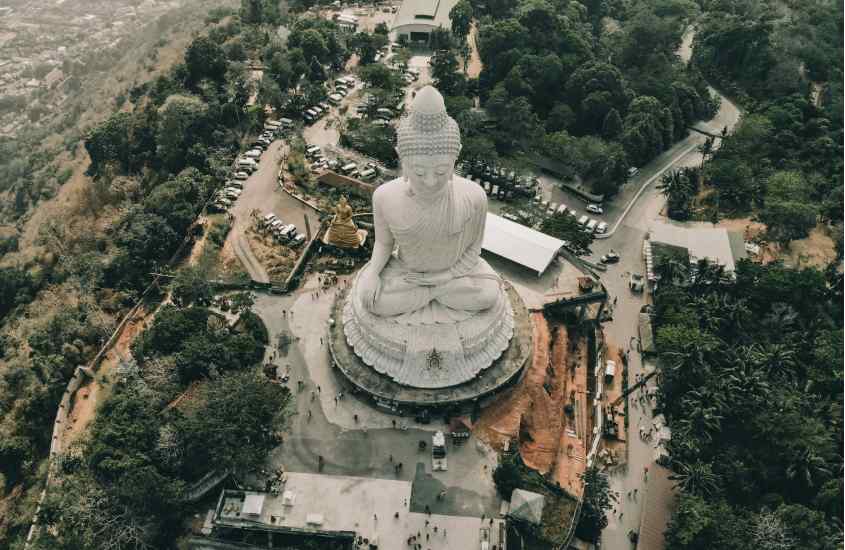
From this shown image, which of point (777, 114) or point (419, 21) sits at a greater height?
point (419, 21)

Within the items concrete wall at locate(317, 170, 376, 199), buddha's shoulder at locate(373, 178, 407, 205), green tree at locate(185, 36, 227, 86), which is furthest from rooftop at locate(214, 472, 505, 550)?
green tree at locate(185, 36, 227, 86)

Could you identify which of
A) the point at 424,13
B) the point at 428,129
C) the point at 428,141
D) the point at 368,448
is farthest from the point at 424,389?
the point at 424,13

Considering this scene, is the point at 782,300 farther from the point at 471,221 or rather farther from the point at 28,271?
the point at 28,271

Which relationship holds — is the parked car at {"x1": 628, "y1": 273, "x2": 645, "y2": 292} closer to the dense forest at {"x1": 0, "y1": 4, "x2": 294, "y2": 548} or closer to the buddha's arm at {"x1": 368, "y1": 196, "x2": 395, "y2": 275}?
the buddha's arm at {"x1": 368, "y1": 196, "x2": 395, "y2": 275}

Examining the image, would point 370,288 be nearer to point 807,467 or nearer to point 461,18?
point 807,467

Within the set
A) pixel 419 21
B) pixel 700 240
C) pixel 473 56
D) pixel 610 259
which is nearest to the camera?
pixel 610 259

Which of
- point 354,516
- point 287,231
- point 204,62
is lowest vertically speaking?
point 354,516
